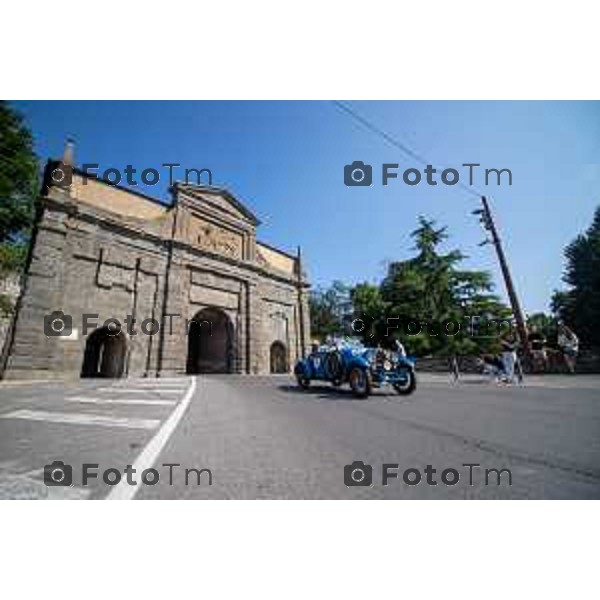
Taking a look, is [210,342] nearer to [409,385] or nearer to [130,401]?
[130,401]

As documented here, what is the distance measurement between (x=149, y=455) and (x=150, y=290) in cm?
2022

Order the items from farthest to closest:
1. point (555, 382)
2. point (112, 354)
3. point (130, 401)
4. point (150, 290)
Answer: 1. point (150, 290)
2. point (112, 354)
3. point (555, 382)
4. point (130, 401)

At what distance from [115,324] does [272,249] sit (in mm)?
16265

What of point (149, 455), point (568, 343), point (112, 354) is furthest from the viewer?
point (112, 354)

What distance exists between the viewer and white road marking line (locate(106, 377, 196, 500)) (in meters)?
2.58

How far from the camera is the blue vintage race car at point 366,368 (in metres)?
8.51

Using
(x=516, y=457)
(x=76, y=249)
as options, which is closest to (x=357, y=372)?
(x=516, y=457)

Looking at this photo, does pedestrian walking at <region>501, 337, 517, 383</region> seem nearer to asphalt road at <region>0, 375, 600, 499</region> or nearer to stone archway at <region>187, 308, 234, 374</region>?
asphalt road at <region>0, 375, 600, 499</region>

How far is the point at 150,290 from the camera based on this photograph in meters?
22.2

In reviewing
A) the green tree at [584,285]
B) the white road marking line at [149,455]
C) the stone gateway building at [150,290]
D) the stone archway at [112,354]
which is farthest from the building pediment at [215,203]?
the green tree at [584,285]

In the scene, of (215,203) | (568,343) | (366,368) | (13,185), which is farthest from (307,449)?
(215,203)

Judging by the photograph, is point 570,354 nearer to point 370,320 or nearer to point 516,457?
point 516,457

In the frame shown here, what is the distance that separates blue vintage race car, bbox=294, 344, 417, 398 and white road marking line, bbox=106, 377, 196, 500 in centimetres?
406

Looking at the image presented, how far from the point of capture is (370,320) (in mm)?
41250
